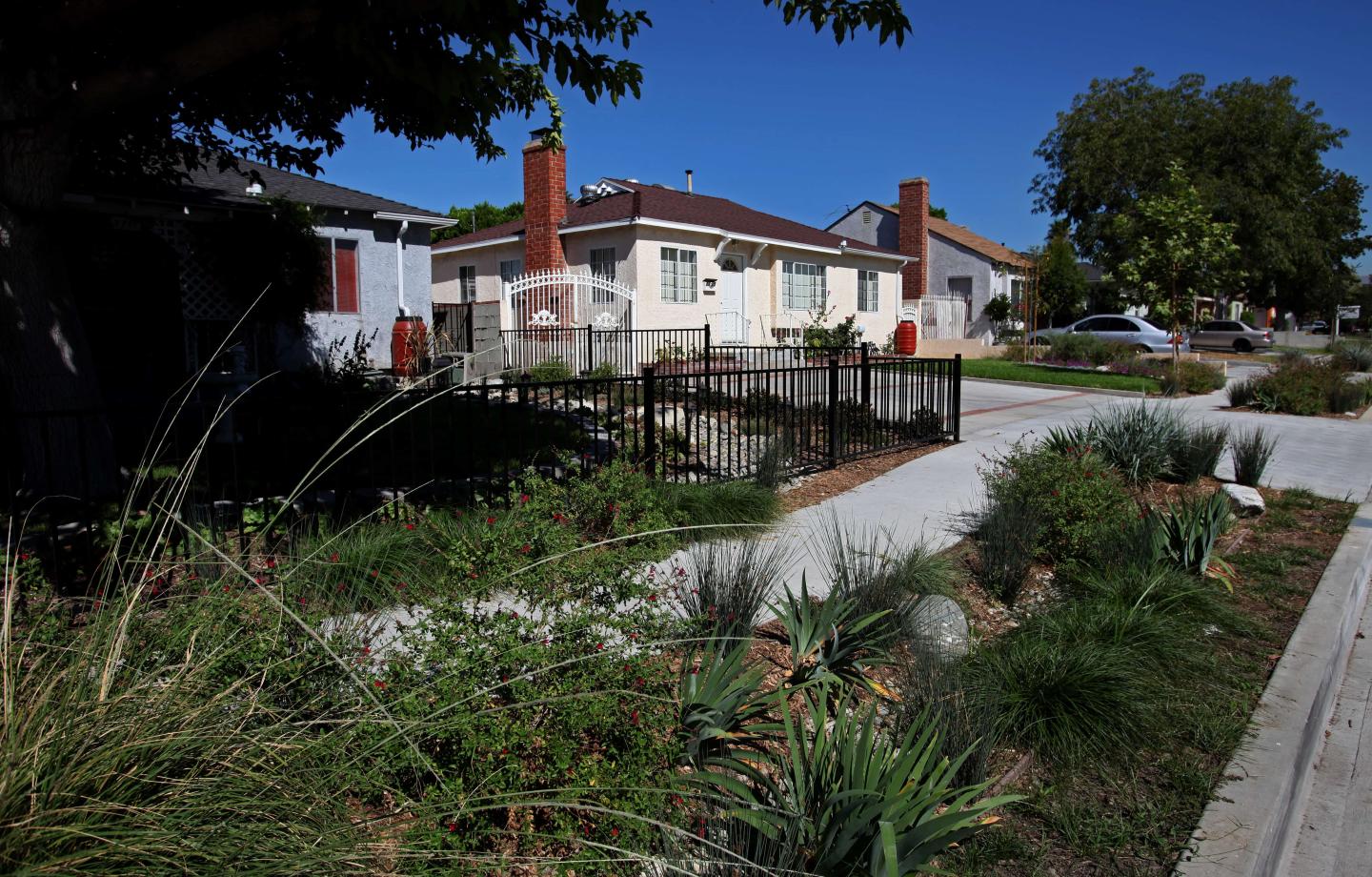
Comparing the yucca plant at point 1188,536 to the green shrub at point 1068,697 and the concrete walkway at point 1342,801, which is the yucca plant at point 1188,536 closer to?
the concrete walkway at point 1342,801

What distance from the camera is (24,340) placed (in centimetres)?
622

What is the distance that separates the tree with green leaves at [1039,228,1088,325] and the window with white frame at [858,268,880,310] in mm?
10937

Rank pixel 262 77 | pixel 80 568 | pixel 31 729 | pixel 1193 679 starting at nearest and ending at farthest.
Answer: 1. pixel 31 729
2. pixel 1193 679
3. pixel 80 568
4. pixel 262 77

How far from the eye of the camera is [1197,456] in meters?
8.57

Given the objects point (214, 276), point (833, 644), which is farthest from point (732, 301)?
point (833, 644)

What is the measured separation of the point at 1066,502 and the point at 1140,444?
2.88 m

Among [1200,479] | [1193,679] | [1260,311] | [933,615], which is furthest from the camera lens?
[1260,311]

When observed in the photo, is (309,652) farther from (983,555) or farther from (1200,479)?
(1200,479)

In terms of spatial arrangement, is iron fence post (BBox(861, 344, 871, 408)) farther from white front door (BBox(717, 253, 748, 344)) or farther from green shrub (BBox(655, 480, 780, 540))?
white front door (BBox(717, 253, 748, 344))

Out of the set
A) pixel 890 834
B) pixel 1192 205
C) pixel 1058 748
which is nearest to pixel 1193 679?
pixel 1058 748

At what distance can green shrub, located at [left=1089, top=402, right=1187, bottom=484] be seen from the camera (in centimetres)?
838

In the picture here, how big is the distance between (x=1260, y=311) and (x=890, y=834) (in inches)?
3301

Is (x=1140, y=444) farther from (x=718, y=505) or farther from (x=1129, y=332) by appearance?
(x=1129, y=332)

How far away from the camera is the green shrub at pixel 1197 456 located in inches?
337
